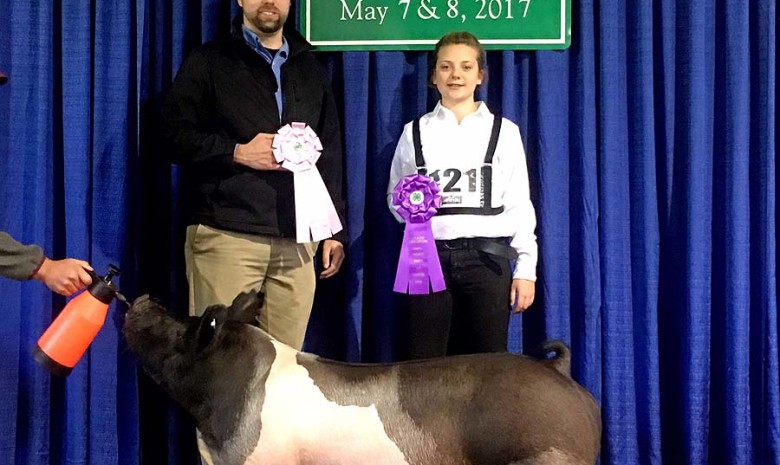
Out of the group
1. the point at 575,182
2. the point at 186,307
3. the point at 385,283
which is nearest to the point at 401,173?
the point at 385,283

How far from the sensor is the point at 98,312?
1875 millimetres

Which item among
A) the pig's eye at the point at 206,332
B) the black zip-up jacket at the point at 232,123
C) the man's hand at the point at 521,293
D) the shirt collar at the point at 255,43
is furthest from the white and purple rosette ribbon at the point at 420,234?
the pig's eye at the point at 206,332

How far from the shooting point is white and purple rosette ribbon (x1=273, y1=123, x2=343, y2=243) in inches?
84.5

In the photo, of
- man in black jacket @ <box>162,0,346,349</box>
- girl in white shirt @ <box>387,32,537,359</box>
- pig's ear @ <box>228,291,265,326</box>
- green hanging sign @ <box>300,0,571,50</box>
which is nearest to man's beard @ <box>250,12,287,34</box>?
man in black jacket @ <box>162,0,346,349</box>

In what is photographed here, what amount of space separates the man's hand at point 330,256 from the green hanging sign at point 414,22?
71cm

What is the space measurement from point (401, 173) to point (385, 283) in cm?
43

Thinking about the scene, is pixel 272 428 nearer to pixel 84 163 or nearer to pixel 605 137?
pixel 84 163

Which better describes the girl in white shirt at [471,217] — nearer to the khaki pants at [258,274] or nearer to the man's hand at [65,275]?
the khaki pants at [258,274]

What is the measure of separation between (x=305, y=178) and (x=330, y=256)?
0.32 metres

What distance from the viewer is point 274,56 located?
2305 millimetres

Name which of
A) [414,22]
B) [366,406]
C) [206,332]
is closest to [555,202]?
[414,22]

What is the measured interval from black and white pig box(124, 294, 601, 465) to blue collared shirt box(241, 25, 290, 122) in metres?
0.88

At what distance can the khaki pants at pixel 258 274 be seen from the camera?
2186 mm

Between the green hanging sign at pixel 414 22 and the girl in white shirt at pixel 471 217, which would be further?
the green hanging sign at pixel 414 22
